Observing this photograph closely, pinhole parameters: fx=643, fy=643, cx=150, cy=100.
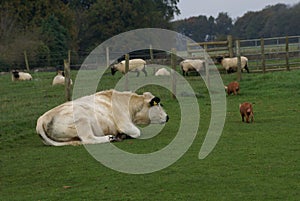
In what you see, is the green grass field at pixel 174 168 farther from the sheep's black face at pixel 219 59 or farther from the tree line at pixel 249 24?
the tree line at pixel 249 24

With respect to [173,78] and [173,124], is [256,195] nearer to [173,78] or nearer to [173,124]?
[173,124]

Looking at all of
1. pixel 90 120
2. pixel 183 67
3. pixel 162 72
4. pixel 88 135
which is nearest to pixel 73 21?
pixel 162 72

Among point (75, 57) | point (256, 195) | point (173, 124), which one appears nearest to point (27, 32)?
point (75, 57)

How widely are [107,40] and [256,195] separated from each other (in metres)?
52.9

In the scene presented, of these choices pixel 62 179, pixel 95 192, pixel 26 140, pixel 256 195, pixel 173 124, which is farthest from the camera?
pixel 173 124

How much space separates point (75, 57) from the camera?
4306cm

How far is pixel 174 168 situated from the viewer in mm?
8484

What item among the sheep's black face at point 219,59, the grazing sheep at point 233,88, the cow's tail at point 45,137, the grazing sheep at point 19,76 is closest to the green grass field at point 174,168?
the cow's tail at point 45,137

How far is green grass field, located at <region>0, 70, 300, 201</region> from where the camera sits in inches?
282

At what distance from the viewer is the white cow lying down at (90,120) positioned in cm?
1102

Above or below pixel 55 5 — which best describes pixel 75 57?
below

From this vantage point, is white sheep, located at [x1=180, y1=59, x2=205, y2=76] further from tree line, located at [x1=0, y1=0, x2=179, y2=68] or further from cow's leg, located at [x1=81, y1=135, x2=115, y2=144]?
cow's leg, located at [x1=81, y1=135, x2=115, y2=144]

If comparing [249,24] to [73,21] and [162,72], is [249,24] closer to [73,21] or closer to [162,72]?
[73,21]

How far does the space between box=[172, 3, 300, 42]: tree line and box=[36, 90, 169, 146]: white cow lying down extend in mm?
47064
